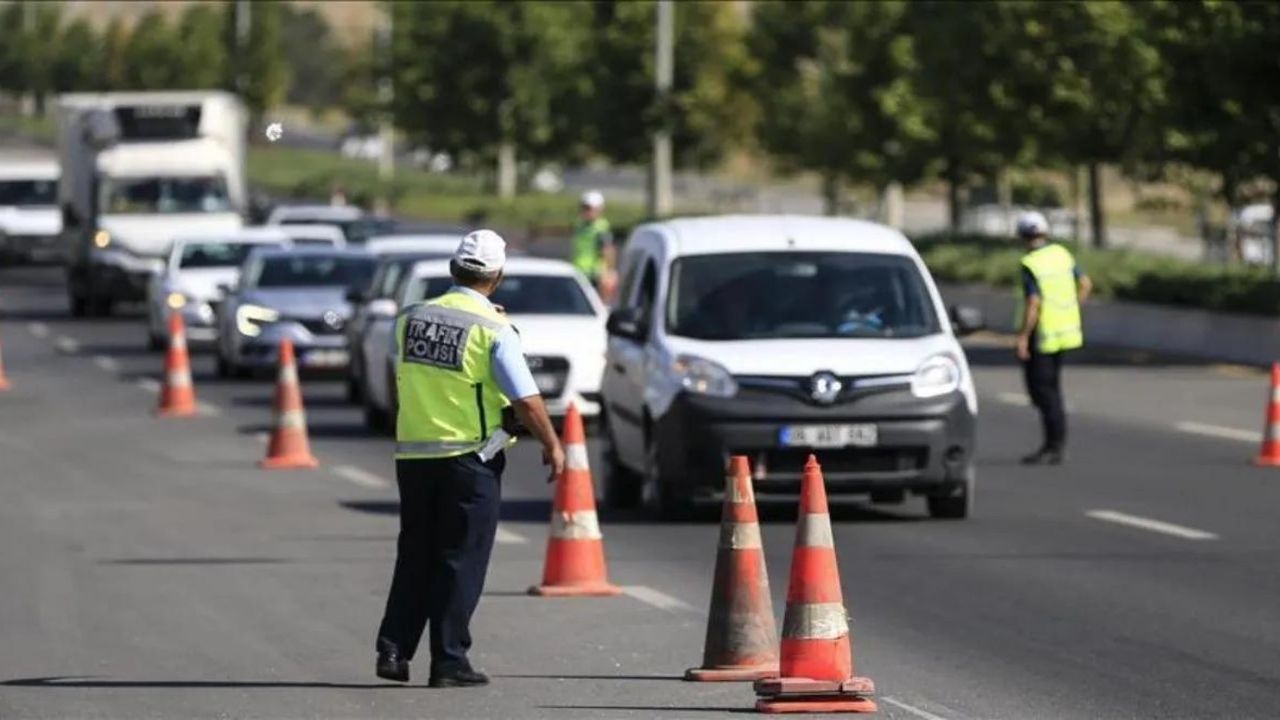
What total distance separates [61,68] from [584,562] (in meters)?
128

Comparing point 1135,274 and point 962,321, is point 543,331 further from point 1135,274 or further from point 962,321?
point 1135,274

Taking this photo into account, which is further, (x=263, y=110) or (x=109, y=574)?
(x=263, y=110)

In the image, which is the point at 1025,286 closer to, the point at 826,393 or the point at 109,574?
the point at 826,393

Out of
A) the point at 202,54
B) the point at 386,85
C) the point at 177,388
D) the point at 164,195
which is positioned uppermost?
the point at 202,54

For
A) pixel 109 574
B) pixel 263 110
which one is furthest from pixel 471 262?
pixel 263 110

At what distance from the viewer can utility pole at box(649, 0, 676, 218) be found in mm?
57344

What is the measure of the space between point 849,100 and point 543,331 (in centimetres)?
2836

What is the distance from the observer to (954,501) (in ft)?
58.3

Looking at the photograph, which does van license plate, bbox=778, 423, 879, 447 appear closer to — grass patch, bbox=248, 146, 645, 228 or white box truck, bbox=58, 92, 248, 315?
white box truck, bbox=58, 92, 248, 315

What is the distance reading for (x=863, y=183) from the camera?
177 feet

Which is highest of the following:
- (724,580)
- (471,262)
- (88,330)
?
(471,262)

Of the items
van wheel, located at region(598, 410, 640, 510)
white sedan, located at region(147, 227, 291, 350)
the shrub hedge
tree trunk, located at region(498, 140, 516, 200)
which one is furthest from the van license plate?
tree trunk, located at region(498, 140, 516, 200)

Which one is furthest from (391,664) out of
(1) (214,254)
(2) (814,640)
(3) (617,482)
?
(1) (214,254)

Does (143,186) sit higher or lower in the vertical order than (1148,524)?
lower
